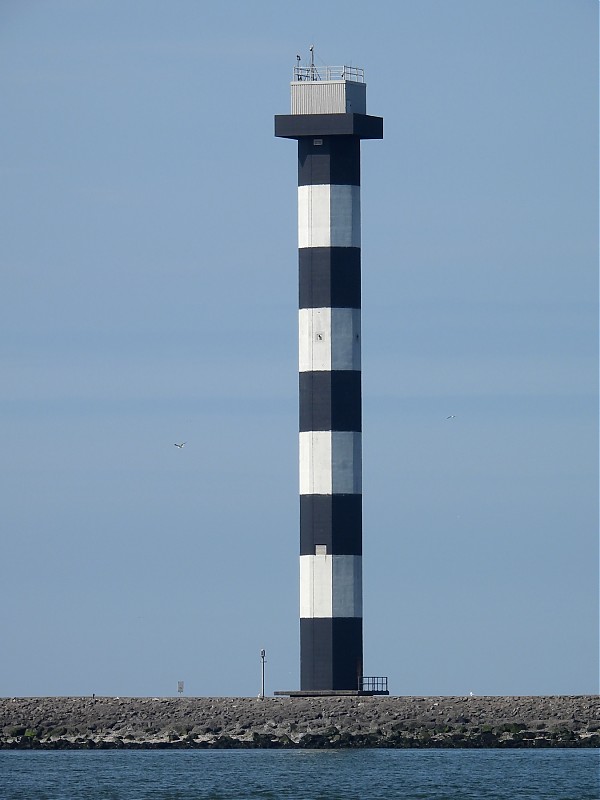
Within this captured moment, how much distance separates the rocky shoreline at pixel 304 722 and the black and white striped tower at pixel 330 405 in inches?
50.6

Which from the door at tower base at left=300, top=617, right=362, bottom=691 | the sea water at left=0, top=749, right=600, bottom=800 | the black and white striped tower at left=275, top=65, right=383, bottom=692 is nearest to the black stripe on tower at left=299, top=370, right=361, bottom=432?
the black and white striped tower at left=275, top=65, right=383, bottom=692

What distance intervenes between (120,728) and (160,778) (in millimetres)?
6226

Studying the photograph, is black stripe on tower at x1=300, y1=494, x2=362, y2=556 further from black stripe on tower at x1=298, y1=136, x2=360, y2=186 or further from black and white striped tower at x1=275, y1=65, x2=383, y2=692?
black stripe on tower at x1=298, y1=136, x2=360, y2=186

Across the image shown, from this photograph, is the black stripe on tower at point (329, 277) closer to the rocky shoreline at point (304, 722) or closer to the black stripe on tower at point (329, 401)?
the black stripe on tower at point (329, 401)

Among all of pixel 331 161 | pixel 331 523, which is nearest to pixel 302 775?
pixel 331 523

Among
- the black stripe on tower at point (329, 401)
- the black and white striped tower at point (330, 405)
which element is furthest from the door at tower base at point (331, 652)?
the black stripe on tower at point (329, 401)

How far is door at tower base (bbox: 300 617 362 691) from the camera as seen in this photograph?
261 feet

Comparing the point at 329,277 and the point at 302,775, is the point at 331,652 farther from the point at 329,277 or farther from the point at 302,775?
the point at 329,277

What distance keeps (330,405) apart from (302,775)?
10.3 metres

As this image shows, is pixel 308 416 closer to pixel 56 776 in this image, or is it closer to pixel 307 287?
pixel 307 287

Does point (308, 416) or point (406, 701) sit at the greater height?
point (308, 416)

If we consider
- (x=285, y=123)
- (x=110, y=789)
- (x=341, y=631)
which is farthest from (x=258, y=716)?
(x=285, y=123)

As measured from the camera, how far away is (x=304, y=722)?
7900 cm

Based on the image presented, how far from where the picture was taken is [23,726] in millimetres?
81562
